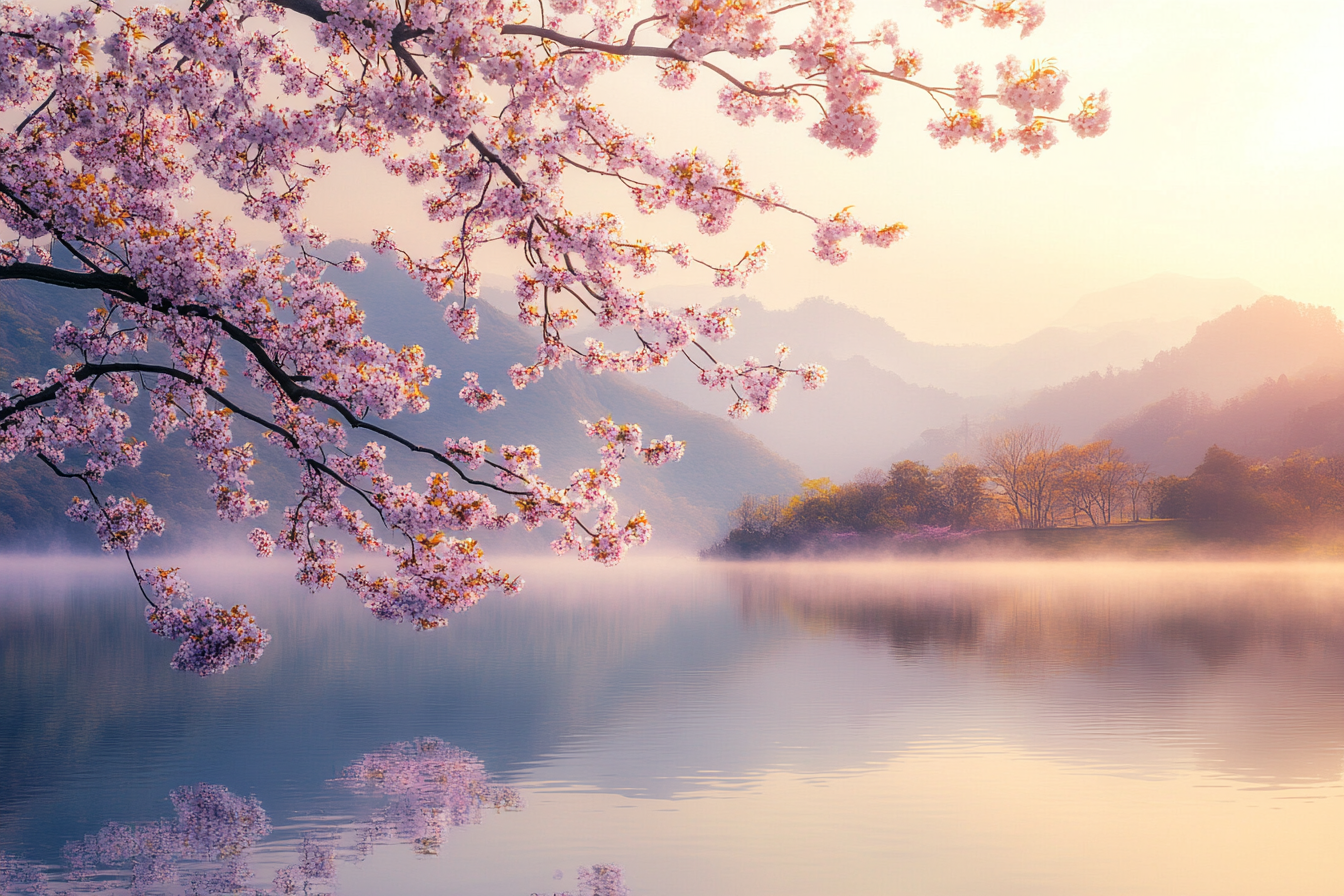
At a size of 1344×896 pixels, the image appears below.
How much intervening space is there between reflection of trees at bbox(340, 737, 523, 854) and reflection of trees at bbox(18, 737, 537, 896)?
2 cm

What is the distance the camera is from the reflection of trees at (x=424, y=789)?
1355 centimetres

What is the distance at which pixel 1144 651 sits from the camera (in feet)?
107

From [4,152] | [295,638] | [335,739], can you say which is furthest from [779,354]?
[295,638]

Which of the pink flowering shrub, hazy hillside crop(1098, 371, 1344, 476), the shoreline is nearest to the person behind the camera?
the pink flowering shrub

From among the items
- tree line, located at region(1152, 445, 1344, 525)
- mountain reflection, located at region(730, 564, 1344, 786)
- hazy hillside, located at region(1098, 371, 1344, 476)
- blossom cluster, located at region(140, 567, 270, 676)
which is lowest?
mountain reflection, located at region(730, 564, 1344, 786)

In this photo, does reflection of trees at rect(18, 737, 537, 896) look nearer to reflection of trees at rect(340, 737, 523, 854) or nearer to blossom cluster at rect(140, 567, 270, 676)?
reflection of trees at rect(340, 737, 523, 854)

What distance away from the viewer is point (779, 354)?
12555 mm

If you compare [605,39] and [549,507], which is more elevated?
[605,39]

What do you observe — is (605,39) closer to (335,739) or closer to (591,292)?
(591,292)

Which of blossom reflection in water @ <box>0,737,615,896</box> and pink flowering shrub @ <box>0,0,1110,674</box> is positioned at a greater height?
pink flowering shrub @ <box>0,0,1110,674</box>

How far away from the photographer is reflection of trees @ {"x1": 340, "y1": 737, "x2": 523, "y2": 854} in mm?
13555

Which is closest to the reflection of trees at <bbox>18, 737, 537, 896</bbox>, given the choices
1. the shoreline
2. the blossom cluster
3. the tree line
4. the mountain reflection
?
the blossom cluster

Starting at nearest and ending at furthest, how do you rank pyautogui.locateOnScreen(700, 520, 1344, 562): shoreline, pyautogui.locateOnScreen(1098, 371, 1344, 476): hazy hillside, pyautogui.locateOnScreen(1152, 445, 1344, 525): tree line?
pyautogui.locateOnScreen(700, 520, 1344, 562): shoreline → pyautogui.locateOnScreen(1152, 445, 1344, 525): tree line → pyautogui.locateOnScreen(1098, 371, 1344, 476): hazy hillside

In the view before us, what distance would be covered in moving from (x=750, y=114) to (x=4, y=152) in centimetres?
813
